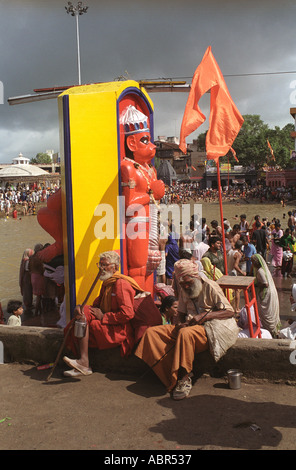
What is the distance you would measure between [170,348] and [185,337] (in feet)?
0.75

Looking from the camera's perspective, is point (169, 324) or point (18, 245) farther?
point (18, 245)

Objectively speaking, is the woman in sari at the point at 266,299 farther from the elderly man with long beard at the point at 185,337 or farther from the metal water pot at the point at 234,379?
the metal water pot at the point at 234,379

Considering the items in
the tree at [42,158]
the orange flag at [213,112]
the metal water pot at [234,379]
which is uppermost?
the tree at [42,158]

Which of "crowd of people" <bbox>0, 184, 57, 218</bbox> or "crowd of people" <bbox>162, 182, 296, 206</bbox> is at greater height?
"crowd of people" <bbox>162, 182, 296, 206</bbox>

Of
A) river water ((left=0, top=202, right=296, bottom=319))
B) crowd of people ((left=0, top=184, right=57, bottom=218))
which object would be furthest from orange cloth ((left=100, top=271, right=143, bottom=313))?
crowd of people ((left=0, top=184, right=57, bottom=218))

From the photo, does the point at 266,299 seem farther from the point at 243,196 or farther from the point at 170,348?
the point at 243,196

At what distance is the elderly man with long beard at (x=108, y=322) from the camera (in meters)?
4.46

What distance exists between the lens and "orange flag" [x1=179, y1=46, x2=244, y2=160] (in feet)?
19.1

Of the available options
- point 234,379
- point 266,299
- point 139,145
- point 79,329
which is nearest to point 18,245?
point 139,145

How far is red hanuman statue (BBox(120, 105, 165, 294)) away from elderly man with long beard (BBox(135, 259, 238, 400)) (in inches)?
69.1

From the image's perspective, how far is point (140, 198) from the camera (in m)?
6.13

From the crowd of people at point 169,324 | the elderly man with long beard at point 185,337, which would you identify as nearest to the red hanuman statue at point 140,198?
the crowd of people at point 169,324

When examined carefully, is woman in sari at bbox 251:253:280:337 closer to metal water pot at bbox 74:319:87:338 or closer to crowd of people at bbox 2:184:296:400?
crowd of people at bbox 2:184:296:400
